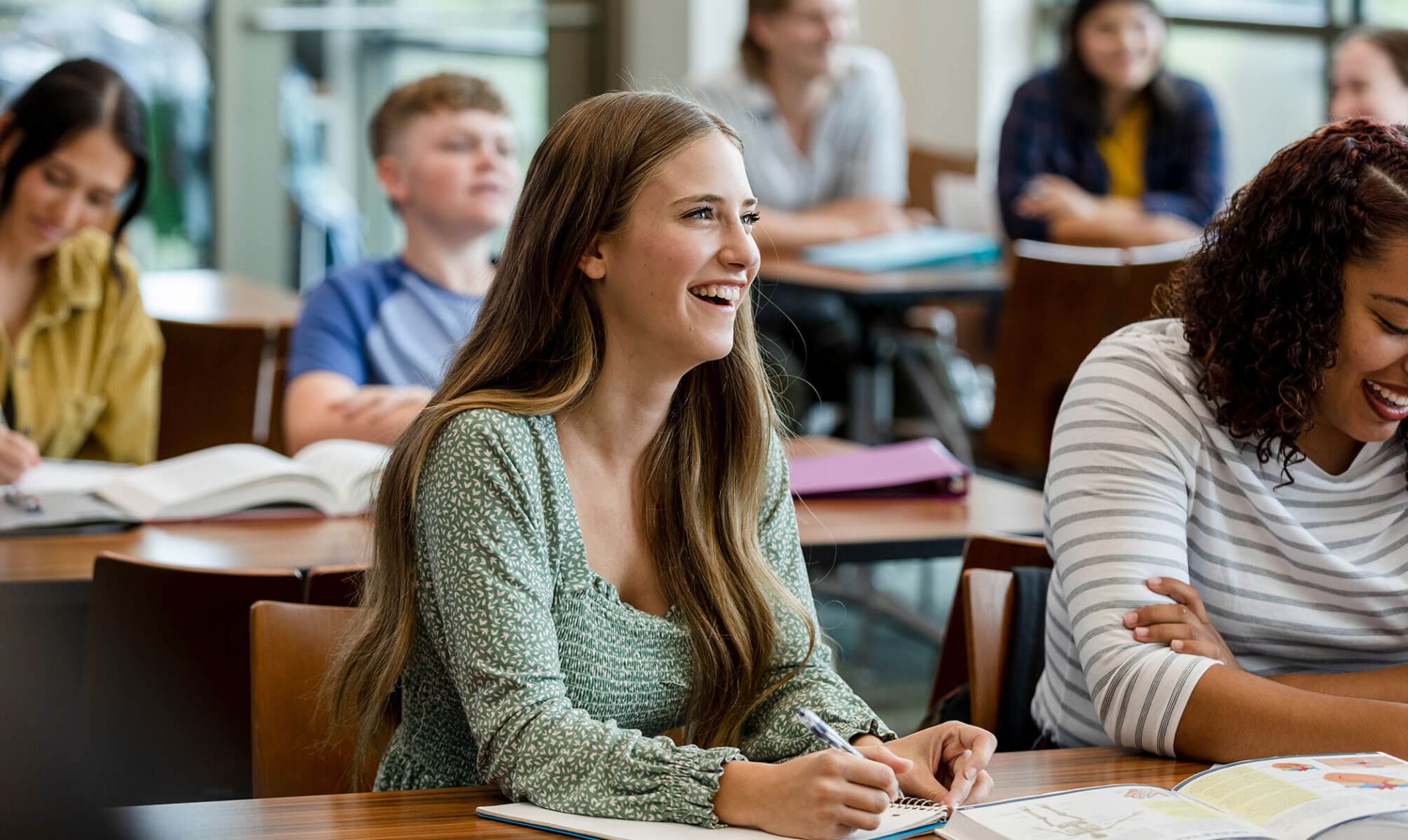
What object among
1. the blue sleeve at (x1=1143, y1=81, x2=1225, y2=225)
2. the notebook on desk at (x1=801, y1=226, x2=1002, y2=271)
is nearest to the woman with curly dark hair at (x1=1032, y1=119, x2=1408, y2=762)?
the notebook on desk at (x1=801, y1=226, x2=1002, y2=271)

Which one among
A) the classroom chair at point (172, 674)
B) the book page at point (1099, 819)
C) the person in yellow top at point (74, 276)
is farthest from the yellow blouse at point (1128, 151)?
the book page at point (1099, 819)

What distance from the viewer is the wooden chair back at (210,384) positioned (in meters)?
2.98

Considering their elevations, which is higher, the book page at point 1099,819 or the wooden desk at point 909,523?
the book page at point 1099,819

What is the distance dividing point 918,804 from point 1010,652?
1.85ft

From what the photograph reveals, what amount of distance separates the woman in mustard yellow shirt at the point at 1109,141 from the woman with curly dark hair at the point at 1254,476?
2775mm

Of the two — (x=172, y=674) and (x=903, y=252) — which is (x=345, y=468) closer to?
(x=172, y=674)

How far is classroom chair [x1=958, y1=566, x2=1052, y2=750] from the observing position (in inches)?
68.2

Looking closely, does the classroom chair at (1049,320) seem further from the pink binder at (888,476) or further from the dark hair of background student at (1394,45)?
the pink binder at (888,476)

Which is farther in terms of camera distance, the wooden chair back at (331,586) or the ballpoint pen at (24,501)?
the ballpoint pen at (24,501)

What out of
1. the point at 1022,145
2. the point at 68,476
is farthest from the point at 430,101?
the point at 1022,145

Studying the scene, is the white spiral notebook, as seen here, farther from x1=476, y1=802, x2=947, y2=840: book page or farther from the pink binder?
the pink binder

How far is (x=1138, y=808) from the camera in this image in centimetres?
119

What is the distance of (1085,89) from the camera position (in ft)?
15.1

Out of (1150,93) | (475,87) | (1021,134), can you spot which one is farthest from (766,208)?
(475,87)
